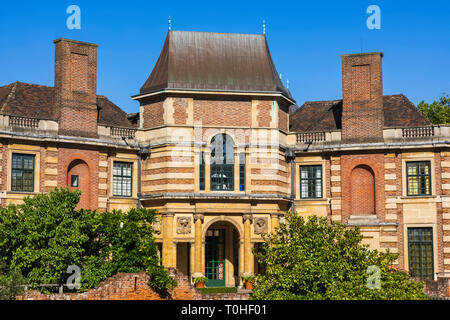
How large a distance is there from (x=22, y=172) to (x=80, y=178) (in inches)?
131

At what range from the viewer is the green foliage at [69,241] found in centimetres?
3516

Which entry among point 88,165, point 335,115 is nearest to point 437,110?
point 335,115

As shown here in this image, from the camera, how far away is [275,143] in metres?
45.2

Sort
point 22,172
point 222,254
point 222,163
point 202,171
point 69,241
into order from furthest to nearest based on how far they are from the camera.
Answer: point 222,254 → point 222,163 → point 202,171 → point 22,172 → point 69,241

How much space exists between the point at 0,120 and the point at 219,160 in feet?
39.7

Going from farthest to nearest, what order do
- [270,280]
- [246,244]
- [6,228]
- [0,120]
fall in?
[246,244] < [0,120] < [6,228] < [270,280]

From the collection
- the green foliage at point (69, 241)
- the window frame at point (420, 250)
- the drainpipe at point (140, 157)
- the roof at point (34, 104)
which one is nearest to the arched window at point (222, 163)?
the drainpipe at point (140, 157)

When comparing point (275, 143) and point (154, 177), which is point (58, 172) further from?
point (275, 143)

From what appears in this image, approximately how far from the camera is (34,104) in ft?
145

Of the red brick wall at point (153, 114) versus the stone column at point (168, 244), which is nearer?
the stone column at point (168, 244)

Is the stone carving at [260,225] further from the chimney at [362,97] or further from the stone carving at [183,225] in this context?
the chimney at [362,97]

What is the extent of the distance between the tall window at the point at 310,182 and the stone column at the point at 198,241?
6.88 m

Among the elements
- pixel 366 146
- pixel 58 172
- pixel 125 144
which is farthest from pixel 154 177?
pixel 366 146

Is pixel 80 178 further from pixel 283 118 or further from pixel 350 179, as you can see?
pixel 350 179
